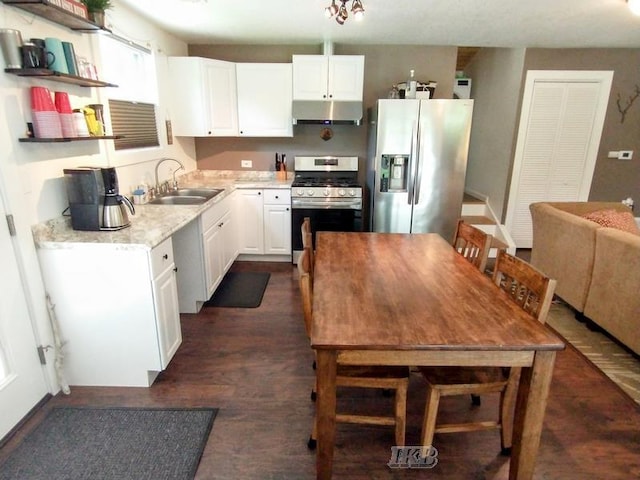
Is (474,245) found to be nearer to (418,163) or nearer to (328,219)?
(418,163)

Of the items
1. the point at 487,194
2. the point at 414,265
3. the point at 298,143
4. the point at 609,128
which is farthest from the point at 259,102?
the point at 609,128

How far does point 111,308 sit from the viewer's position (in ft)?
6.90

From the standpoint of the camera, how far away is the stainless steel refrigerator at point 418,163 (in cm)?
378

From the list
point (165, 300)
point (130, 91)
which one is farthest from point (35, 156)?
point (130, 91)

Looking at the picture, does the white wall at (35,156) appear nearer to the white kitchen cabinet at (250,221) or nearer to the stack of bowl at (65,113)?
the stack of bowl at (65,113)

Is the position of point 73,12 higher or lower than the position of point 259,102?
higher

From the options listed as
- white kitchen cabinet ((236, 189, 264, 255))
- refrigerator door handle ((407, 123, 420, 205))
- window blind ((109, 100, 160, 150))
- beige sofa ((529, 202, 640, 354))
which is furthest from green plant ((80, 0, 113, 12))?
beige sofa ((529, 202, 640, 354))

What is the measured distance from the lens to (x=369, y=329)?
4.57ft

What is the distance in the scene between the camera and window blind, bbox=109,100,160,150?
290cm

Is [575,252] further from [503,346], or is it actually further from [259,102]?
[259,102]

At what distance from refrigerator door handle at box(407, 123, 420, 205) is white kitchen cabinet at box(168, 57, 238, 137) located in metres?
1.96

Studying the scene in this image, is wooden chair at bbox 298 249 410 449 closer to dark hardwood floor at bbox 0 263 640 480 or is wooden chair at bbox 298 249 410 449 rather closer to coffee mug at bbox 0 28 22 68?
dark hardwood floor at bbox 0 263 640 480

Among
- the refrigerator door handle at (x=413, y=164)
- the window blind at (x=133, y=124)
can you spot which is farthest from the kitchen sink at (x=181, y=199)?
the refrigerator door handle at (x=413, y=164)

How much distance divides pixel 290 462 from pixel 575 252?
2674mm
